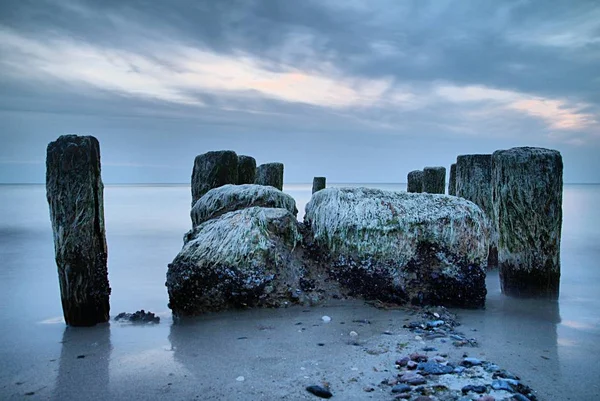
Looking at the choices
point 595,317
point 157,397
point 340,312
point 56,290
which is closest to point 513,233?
point 595,317

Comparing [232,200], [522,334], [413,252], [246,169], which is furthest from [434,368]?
[246,169]

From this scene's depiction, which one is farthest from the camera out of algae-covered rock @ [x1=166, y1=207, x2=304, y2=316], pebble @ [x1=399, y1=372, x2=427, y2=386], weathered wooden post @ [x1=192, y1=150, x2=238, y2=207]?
weathered wooden post @ [x1=192, y1=150, x2=238, y2=207]

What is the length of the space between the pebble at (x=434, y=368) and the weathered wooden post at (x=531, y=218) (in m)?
3.39

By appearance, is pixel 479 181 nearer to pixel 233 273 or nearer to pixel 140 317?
pixel 233 273

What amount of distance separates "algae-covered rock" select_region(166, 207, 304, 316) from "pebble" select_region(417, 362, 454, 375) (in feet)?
7.47

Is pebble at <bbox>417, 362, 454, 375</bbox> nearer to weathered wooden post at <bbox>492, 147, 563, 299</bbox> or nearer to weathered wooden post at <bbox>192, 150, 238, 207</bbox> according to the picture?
weathered wooden post at <bbox>492, 147, 563, 299</bbox>

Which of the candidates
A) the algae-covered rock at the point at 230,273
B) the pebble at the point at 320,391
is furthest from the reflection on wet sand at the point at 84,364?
the pebble at the point at 320,391

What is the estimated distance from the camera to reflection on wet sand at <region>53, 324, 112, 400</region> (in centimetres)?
338

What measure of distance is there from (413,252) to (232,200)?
280cm

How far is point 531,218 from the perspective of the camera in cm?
618

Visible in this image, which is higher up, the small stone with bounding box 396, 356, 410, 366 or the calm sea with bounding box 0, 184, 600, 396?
the small stone with bounding box 396, 356, 410, 366

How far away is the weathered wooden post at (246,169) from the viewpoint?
877 centimetres

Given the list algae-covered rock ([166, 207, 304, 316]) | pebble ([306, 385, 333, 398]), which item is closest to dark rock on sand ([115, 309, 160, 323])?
algae-covered rock ([166, 207, 304, 316])

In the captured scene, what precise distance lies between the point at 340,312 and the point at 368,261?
76 cm
